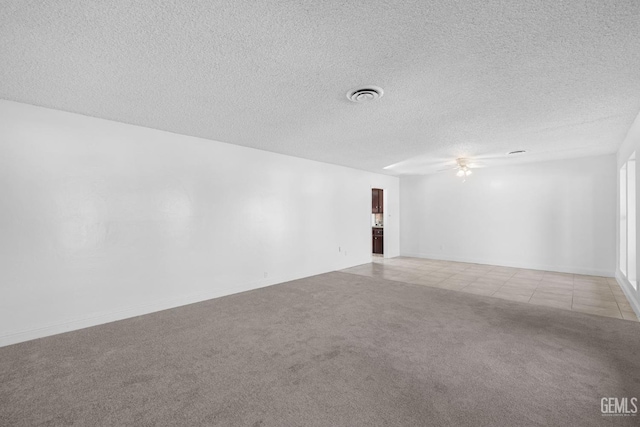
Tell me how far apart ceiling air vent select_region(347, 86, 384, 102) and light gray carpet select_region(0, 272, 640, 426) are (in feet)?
8.70

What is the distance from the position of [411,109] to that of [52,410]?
429 cm

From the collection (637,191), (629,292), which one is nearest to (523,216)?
(629,292)

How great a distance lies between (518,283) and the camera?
5.55 m

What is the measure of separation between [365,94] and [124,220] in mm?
3601

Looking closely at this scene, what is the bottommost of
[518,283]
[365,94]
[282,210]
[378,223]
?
[518,283]

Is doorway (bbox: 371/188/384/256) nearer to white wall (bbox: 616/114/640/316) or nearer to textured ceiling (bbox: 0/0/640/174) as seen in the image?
textured ceiling (bbox: 0/0/640/174)

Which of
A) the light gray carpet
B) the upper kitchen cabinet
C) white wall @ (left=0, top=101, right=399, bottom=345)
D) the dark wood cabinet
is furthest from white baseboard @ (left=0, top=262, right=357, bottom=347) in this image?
the upper kitchen cabinet

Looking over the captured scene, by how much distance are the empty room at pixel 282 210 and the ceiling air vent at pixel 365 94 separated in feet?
0.10

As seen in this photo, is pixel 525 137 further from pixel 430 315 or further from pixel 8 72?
pixel 8 72

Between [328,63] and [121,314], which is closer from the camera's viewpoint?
[328,63]

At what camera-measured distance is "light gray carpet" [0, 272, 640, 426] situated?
1.93m

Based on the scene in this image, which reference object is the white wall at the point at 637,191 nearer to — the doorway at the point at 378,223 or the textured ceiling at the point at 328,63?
the textured ceiling at the point at 328,63

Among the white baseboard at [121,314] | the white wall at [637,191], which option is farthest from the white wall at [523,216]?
the white baseboard at [121,314]

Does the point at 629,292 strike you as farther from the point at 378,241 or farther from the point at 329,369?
the point at 378,241
